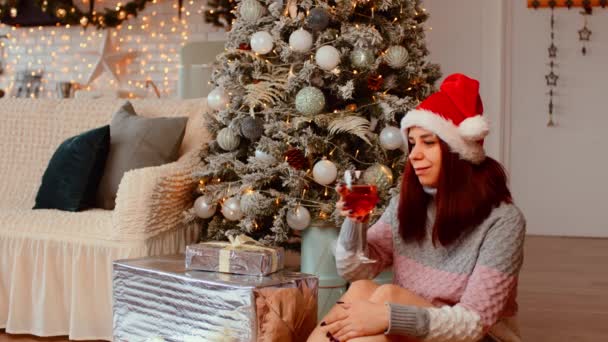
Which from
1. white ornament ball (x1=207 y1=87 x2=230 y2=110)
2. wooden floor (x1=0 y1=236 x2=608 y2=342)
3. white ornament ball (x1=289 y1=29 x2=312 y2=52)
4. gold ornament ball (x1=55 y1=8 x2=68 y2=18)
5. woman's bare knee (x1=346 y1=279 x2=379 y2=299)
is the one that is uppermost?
gold ornament ball (x1=55 y1=8 x2=68 y2=18)

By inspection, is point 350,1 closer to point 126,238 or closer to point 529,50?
point 126,238

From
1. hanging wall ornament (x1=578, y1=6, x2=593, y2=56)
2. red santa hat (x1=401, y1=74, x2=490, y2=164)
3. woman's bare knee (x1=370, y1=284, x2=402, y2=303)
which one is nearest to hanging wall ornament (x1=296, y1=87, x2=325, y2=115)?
red santa hat (x1=401, y1=74, x2=490, y2=164)

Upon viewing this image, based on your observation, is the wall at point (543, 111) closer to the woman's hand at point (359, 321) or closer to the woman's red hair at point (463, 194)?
the woman's red hair at point (463, 194)

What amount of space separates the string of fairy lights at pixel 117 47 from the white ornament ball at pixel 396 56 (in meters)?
3.63

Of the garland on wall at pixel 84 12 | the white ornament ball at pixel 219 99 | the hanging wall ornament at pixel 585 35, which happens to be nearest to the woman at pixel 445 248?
the white ornament ball at pixel 219 99

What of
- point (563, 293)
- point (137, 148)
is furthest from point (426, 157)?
point (563, 293)

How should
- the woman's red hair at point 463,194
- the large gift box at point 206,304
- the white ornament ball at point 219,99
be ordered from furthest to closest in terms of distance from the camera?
the white ornament ball at point 219,99
the large gift box at point 206,304
the woman's red hair at point 463,194

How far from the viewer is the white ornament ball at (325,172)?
262cm

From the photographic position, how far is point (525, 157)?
560 centimetres

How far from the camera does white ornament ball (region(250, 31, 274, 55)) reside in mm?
2770

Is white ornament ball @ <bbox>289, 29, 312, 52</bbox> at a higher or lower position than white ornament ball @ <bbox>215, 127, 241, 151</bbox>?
higher

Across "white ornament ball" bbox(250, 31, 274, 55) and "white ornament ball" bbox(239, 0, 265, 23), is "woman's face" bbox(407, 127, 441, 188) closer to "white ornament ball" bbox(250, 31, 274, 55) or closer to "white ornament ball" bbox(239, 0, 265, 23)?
"white ornament ball" bbox(250, 31, 274, 55)

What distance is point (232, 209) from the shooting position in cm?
277

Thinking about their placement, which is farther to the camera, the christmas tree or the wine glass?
the christmas tree
